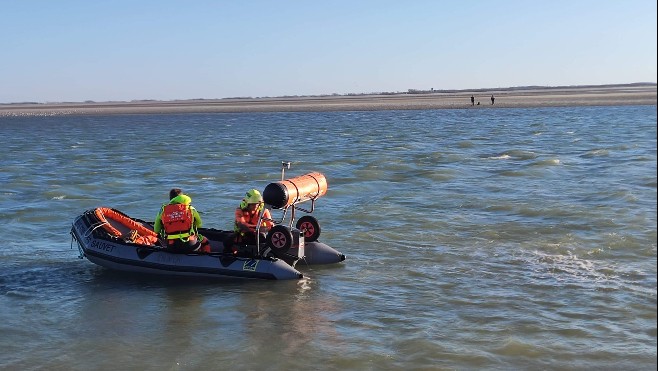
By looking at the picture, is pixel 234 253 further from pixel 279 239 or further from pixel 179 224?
pixel 179 224

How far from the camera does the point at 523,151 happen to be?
30.5 metres

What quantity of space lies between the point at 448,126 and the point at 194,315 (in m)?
41.4

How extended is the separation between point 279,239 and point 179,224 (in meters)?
1.61

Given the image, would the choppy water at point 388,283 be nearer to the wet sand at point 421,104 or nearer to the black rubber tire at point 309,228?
the black rubber tire at point 309,228

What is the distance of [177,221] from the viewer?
11055mm

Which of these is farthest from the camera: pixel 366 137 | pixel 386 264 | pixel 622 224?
pixel 366 137

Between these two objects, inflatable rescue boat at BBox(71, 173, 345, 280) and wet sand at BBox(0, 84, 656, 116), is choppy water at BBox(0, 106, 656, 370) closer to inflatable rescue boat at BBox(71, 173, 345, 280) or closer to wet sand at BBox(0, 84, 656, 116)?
inflatable rescue boat at BBox(71, 173, 345, 280)

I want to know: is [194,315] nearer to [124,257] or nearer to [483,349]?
[124,257]

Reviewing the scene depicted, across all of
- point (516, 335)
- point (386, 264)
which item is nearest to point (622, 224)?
point (386, 264)

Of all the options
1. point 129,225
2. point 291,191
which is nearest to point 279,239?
point 291,191

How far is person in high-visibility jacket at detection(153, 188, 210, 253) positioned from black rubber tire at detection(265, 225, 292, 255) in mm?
1136

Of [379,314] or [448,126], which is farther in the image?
[448,126]

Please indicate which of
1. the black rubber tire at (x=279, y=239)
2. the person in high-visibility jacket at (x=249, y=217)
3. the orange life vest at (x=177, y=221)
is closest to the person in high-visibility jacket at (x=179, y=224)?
the orange life vest at (x=177, y=221)

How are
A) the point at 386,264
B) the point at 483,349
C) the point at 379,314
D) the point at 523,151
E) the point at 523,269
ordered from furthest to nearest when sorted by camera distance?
the point at 523,151 → the point at 386,264 → the point at 523,269 → the point at 379,314 → the point at 483,349
